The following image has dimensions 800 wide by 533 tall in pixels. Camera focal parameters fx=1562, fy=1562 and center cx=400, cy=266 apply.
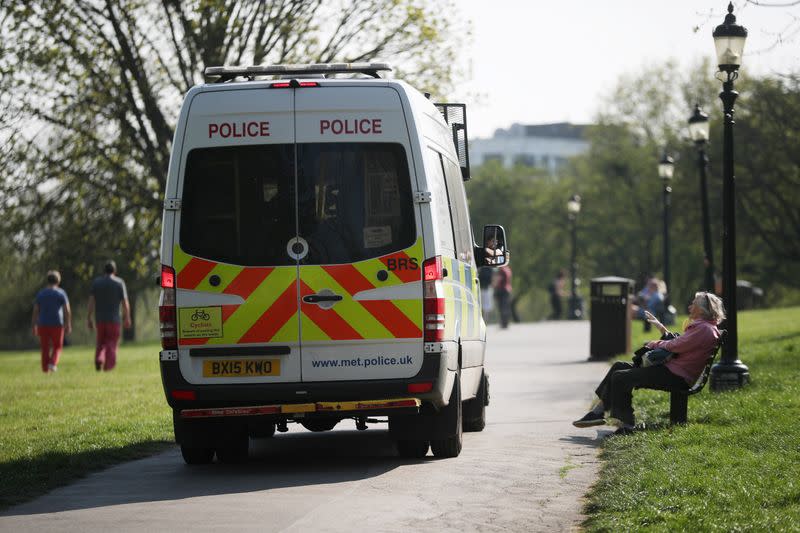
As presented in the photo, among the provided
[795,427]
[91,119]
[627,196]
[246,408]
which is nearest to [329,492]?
[246,408]

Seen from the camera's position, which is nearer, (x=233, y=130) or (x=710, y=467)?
(x=710, y=467)

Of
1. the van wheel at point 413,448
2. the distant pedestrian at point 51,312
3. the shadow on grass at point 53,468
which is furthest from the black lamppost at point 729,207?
the distant pedestrian at point 51,312

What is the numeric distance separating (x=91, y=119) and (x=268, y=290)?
21.3 metres

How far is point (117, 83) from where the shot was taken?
31406mm

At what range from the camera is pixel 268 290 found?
10.9m

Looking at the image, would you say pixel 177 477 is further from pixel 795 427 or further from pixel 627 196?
pixel 627 196

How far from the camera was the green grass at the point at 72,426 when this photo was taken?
37.6 ft

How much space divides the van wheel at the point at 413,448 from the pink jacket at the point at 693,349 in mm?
2508

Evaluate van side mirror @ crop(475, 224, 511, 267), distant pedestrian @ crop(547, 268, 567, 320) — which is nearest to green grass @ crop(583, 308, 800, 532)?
van side mirror @ crop(475, 224, 511, 267)

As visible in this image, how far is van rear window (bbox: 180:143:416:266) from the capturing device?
11.0 m

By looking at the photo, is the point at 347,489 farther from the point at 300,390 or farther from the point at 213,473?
the point at 213,473

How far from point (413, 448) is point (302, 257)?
1.97 meters

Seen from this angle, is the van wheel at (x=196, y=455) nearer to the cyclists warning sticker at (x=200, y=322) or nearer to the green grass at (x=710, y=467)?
the cyclists warning sticker at (x=200, y=322)

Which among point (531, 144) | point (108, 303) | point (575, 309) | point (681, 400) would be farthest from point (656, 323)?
point (531, 144)
